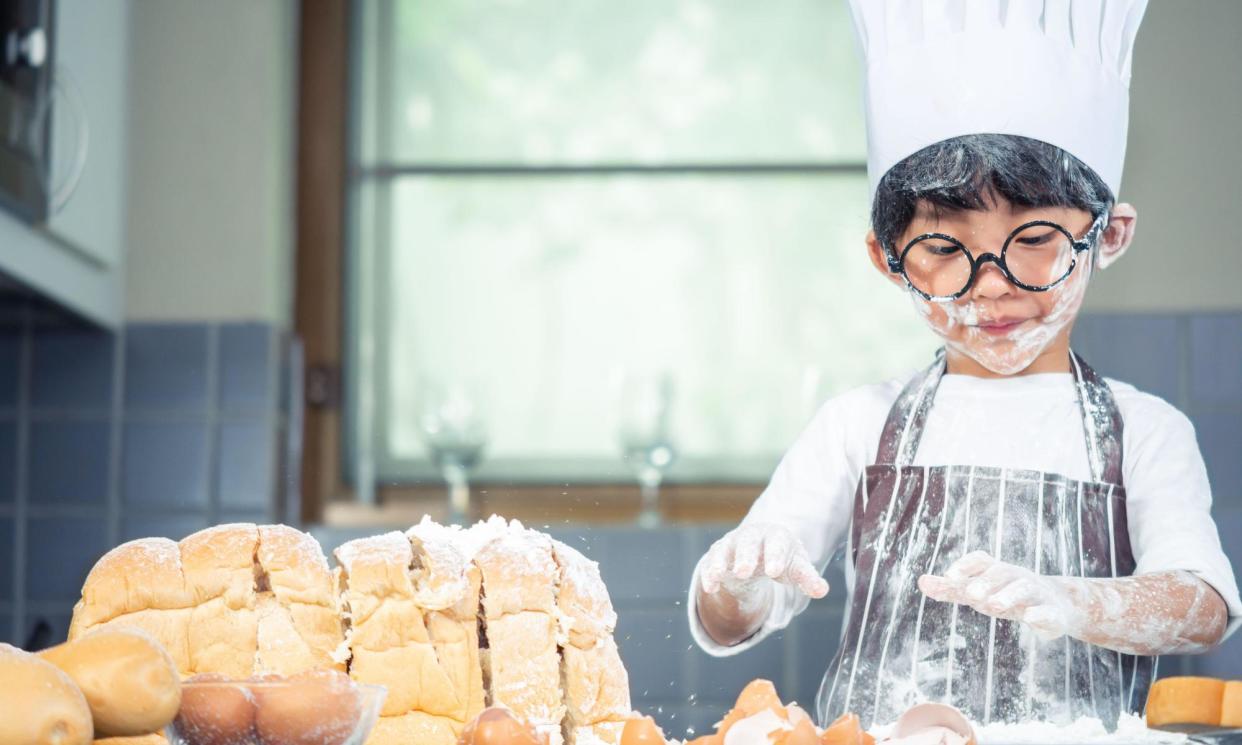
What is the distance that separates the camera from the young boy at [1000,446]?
0.95 meters

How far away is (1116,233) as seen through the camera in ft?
3.32

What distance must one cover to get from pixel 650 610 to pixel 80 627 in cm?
69

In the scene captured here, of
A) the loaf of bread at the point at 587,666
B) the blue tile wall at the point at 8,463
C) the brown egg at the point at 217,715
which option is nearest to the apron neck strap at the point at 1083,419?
the loaf of bread at the point at 587,666

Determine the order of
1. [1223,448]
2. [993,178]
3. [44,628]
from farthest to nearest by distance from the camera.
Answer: [1223,448] < [44,628] < [993,178]

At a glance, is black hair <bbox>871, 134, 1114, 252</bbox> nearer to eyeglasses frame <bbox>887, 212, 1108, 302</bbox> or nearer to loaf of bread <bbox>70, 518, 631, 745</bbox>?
eyeglasses frame <bbox>887, 212, 1108, 302</bbox>

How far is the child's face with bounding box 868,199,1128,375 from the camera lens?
95 centimetres

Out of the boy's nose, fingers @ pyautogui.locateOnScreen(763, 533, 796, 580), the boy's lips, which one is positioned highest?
the boy's nose

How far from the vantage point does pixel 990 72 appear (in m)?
0.98

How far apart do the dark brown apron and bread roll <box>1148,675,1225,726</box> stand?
16cm

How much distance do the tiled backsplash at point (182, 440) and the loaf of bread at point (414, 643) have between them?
44.8 inches

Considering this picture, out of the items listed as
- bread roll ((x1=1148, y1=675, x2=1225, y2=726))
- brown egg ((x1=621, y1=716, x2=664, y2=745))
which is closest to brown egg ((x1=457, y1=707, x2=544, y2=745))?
brown egg ((x1=621, y1=716, x2=664, y2=745))

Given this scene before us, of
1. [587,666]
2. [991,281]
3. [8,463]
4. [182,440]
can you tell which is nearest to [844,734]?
[587,666]

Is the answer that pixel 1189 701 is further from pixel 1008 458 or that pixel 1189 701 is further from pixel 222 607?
pixel 222 607

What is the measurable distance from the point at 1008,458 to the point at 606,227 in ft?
4.12
